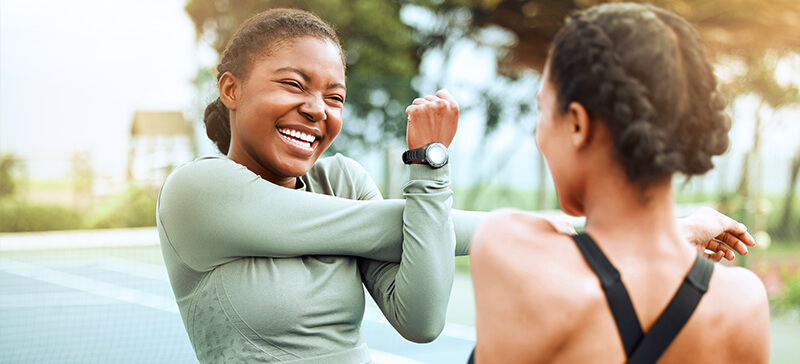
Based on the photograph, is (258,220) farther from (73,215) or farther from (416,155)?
(73,215)

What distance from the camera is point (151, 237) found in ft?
23.7

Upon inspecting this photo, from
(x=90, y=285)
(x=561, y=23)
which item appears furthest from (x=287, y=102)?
(x=561, y=23)

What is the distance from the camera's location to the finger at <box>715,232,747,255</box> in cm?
175

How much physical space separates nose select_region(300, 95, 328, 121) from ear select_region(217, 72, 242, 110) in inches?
7.0

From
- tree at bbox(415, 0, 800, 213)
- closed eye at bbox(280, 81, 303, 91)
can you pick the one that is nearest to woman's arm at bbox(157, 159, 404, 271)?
closed eye at bbox(280, 81, 303, 91)

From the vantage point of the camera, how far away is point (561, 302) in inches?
43.5

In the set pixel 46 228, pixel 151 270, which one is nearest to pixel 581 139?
pixel 151 270

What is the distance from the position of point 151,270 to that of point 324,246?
12954mm

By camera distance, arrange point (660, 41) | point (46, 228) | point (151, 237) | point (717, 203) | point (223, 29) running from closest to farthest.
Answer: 1. point (660, 41)
2. point (151, 237)
3. point (717, 203)
4. point (223, 29)
5. point (46, 228)

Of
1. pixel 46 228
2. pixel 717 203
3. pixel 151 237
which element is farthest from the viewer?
pixel 46 228

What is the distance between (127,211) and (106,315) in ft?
21.5

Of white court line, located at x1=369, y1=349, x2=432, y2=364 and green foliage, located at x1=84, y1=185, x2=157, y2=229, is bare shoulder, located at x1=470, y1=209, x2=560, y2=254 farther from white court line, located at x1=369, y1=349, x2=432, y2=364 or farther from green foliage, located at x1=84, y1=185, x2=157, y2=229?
green foliage, located at x1=84, y1=185, x2=157, y2=229

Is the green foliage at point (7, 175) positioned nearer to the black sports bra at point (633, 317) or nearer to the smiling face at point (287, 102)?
the smiling face at point (287, 102)

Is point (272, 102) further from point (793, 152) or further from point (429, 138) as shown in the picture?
point (793, 152)
